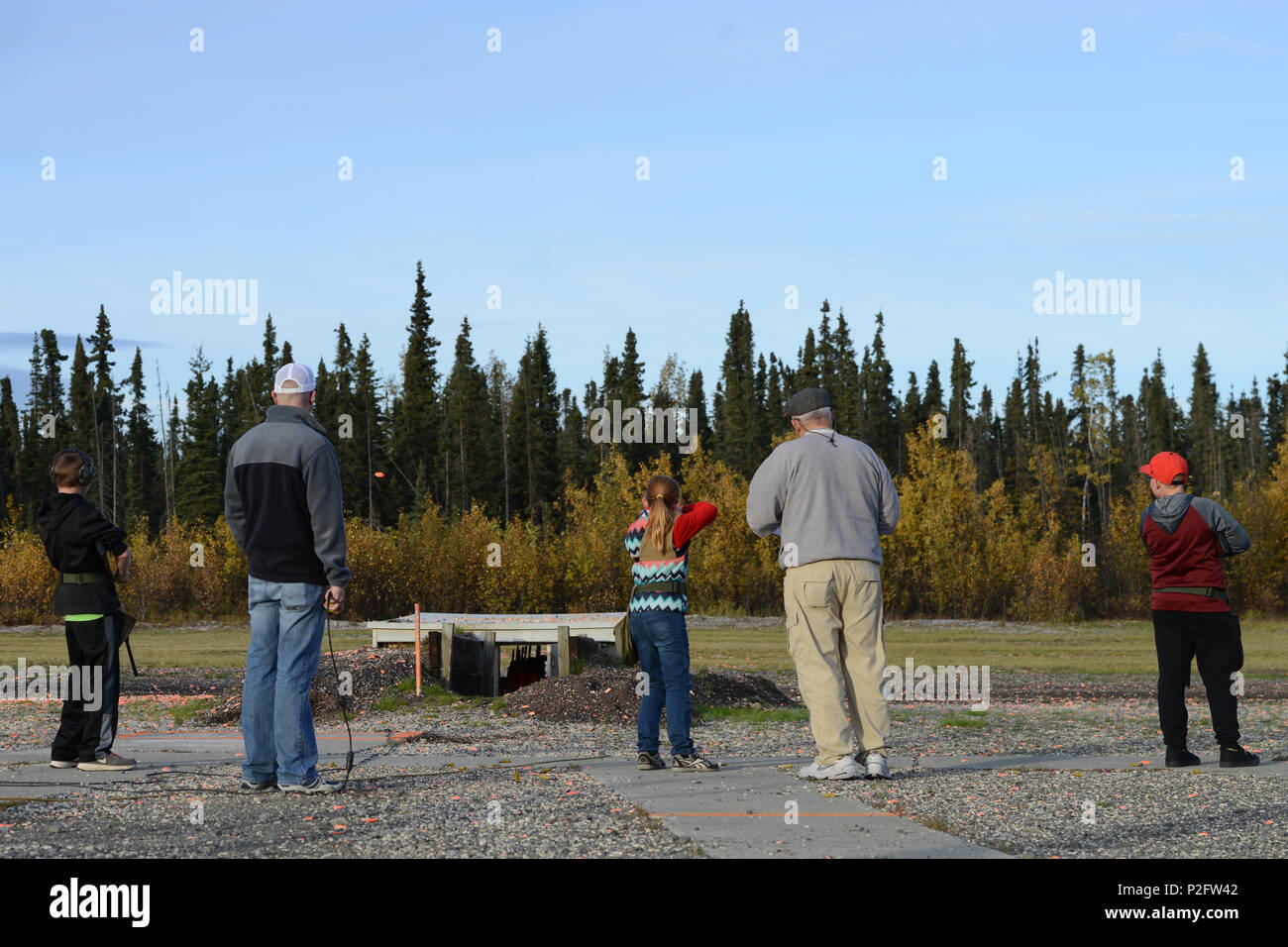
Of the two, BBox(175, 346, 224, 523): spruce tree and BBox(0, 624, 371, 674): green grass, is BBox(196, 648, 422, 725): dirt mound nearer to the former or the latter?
BBox(0, 624, 371, 674): green grass

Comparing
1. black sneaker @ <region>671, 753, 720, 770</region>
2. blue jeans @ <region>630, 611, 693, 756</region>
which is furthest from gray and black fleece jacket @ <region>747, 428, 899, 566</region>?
black sneaker @ <region>671, 753, 720, 770</region>

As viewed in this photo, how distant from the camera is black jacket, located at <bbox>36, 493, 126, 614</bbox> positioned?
9234 mm

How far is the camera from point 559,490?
349 ft

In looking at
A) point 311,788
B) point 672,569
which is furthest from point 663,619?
point 311,788

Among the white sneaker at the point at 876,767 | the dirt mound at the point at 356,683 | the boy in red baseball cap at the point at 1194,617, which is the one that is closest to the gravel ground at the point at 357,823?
the white sneaker at the point at 876,767

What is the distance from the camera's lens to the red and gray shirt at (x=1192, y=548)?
9508mm

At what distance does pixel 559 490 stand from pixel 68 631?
319 ft

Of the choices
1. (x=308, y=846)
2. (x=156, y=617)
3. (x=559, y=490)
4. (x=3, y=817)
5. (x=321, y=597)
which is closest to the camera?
(x=308, y=846)

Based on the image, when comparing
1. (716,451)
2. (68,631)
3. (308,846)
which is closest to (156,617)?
(68,631)

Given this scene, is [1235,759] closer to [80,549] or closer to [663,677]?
[663,677]

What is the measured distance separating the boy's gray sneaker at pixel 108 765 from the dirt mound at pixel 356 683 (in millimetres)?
4508

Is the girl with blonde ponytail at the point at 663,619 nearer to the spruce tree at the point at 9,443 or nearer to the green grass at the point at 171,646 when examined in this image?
the green grass at the point at 171,646

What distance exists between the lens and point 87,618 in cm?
920
